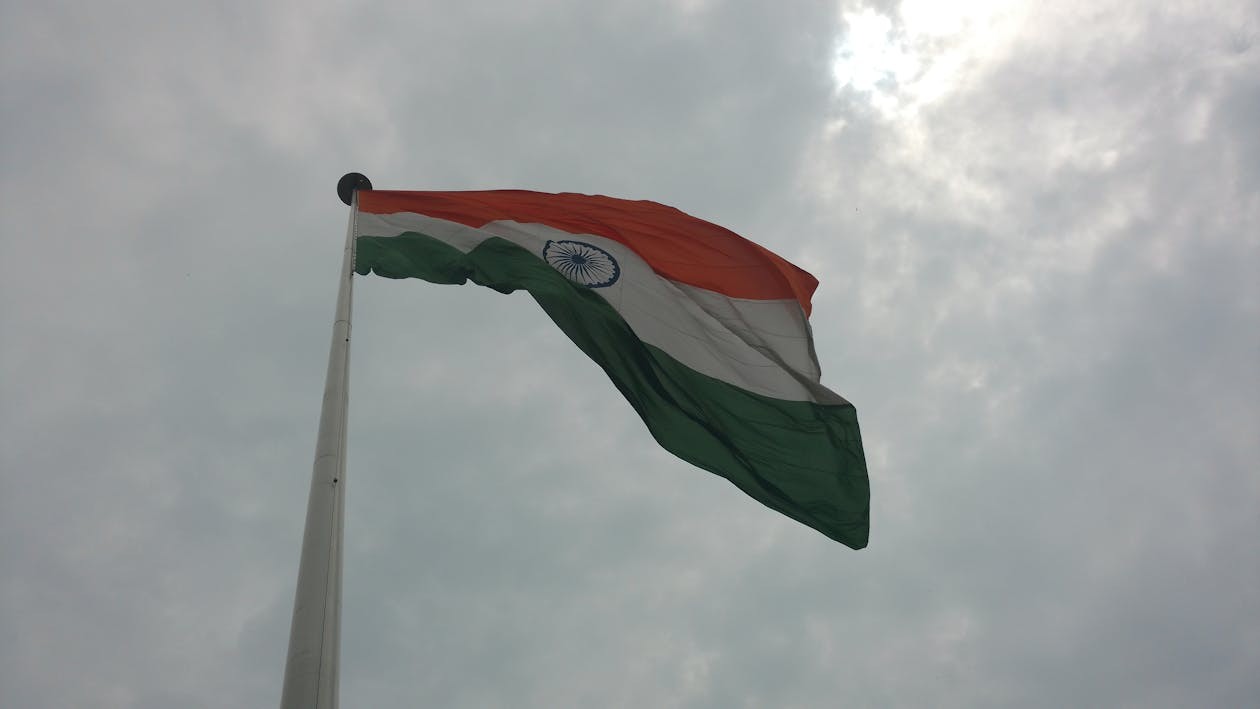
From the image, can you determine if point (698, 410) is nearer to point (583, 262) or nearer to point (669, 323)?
point (669, 323)

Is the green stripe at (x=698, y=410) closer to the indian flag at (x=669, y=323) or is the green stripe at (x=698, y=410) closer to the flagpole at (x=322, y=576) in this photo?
the indian flag at (x=669, y=323)

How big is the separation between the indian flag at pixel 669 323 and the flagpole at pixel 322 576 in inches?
156

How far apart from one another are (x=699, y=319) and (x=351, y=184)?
18.9 ft

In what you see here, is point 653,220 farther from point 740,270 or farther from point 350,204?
point 350,204

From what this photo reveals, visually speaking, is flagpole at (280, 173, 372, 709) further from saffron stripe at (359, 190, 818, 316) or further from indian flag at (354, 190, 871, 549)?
saffron stripe at (359, 190, 818, 316)

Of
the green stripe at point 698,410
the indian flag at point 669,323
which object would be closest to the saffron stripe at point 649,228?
the indian flag at point 669,323

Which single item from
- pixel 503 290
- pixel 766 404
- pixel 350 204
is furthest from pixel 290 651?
pixel 350 204

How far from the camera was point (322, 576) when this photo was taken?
7.55 metres

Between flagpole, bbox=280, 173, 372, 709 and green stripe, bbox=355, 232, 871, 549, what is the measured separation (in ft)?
12.4

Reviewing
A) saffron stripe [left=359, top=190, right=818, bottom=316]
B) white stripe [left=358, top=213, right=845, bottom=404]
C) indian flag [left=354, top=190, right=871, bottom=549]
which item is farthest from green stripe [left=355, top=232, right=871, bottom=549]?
saffron stripe [left=359, top=190, right=818, bottom=316]

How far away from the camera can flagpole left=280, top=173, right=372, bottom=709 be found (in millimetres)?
6871

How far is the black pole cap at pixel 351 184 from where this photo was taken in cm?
1517

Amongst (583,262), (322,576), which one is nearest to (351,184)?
(583,262)

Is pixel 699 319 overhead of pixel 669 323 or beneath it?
overhead
